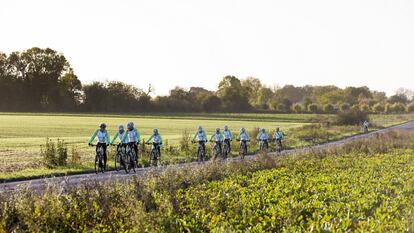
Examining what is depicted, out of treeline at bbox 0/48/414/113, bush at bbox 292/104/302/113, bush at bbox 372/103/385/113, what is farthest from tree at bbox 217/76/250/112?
bush at bbox 372/103/385/113

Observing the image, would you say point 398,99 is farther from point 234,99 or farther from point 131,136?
point 131,136

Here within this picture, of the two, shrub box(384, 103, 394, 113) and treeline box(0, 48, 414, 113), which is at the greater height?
treeline box(0, 48, 414, 113)

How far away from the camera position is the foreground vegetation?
9.87m

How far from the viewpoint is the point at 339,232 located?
8734 mm

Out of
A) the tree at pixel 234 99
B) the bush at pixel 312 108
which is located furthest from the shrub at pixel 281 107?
the tree at pixel 234 99

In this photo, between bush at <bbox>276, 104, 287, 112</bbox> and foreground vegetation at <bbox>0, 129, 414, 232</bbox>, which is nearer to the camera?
foreground vegetation at <bbox>0, 129, 414, 232</bbox>

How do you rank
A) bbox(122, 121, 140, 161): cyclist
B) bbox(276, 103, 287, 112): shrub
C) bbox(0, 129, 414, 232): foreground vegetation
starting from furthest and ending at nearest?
bbox(276, 103, 287, 112): shrub
bbox(122, 121, 140, 161): cyclist
bbox(0, 129, 414, 232): foreground vegetation

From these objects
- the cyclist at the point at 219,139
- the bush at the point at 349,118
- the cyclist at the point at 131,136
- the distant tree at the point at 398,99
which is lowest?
the bush at the point at 349,118

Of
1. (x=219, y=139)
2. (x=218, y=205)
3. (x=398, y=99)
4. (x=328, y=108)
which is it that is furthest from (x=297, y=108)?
(x=218, y=205)

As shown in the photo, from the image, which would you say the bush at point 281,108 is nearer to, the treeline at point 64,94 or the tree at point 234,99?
the tree at point 234,99

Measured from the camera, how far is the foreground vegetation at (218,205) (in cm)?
987

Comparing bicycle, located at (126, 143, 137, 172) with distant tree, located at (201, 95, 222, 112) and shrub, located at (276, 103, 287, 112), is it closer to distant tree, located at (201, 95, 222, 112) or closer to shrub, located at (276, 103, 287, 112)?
distant tree, located at (201, 95, 222, 112)

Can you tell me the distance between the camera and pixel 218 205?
11.9 m

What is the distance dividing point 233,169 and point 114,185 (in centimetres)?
702
